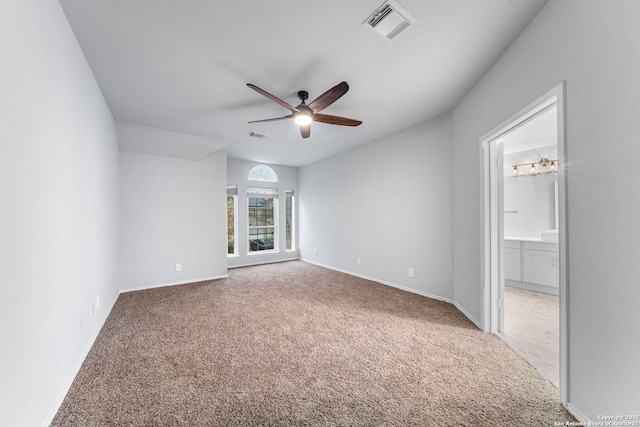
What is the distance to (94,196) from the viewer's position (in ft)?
8.09

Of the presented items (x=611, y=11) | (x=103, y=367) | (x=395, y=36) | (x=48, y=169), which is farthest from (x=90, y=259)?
(x=611, y=11)

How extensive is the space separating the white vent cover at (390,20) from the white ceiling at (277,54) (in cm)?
5

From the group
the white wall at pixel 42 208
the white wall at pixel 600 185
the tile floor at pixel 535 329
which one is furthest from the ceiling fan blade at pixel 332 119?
the tile floor at pixel 535 329

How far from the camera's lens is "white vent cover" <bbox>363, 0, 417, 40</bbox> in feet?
5.29

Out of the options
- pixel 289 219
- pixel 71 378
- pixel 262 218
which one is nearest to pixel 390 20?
pixel 71 378

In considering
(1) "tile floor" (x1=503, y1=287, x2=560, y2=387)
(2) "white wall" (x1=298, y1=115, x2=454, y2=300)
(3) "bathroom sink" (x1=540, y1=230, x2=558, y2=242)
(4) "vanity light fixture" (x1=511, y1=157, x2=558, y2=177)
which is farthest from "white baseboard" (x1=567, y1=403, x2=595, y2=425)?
(4) "vanity light fixture" (x1=511, y1=157, x2=558, y2=177)

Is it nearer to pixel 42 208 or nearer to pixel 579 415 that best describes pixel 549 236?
pixel 579 415

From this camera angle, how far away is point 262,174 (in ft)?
Result: 20.7

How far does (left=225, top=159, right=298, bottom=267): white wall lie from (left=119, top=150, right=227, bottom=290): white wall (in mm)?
982

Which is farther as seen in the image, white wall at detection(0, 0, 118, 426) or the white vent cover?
the white vent cover

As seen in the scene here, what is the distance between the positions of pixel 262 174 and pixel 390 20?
16.4ft

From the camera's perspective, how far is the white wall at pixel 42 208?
1.08 meters

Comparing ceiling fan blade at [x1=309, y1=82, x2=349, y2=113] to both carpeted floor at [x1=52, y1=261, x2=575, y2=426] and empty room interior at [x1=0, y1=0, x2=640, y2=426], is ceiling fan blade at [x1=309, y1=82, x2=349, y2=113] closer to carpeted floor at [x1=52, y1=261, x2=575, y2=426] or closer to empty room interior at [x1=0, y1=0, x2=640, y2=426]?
empty room interior at [x1=0, y1=0, x2=640, y2=426]

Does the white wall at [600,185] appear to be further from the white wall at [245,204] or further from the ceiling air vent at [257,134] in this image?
the white wall at [245,204]
